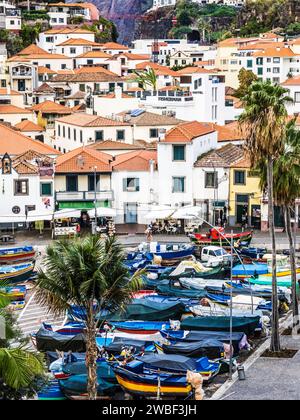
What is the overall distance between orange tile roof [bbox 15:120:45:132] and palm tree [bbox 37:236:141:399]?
63.8 meters

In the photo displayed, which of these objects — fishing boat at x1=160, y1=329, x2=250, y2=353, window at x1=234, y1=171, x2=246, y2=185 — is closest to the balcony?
window at x1=234, y1=171, x2=246, y2=185

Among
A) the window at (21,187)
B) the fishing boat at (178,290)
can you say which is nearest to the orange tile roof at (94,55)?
the window at (21,187)

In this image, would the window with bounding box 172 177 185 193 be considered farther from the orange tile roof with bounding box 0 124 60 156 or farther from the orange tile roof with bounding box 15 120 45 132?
the orange tile roof with bounding box 15 120 45 132

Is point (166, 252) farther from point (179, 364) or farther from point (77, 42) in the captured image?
point (77, 42)

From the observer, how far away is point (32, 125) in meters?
98.8

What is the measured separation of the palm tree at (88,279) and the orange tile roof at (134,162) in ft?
127

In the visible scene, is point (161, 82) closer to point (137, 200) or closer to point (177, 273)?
point (137, 200)

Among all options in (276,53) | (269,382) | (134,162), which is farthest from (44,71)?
(269,382)

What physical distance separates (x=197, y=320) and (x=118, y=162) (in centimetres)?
2919

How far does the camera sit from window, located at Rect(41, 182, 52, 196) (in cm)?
7269

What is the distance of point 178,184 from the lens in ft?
242

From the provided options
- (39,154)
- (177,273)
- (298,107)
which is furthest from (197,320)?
(298,107)

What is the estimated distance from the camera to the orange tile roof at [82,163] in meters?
73.4

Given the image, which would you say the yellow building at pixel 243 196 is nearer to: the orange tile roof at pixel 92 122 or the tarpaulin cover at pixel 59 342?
the orange tile roof at pixel 92 122
